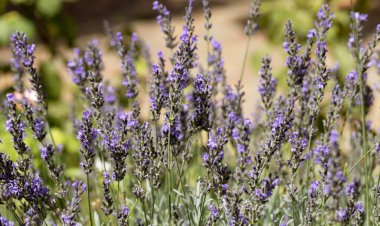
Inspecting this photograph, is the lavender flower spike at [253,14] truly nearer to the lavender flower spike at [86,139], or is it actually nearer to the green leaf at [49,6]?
the lavender flower spike at [86,139]

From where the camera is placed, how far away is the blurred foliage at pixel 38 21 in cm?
551

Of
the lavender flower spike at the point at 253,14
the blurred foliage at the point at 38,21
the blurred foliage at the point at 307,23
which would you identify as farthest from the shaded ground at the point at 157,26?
the lavender flower spike at the point at 253,14

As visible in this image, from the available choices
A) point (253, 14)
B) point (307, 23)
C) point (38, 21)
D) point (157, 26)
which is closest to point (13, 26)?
point (38, 21)

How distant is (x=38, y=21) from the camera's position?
607cm

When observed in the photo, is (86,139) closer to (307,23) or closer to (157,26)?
(307,23)

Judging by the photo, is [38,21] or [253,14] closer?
[253,14]

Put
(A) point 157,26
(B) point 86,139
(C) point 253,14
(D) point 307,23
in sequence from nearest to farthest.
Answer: (B) point 86,139, (C) point 253,14, (D) point 307,23, (A) point 157,26

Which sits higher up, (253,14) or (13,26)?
(13,26)

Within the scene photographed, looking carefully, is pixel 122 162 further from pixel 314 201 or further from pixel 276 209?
pixel 276 209

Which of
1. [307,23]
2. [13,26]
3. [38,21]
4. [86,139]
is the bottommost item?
[86,139]

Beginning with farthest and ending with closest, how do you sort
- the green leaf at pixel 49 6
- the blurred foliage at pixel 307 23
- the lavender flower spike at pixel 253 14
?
the green leaf at pixel 49 6 < the blurred foliage at pixel 307 23 < the lavender flower spike at pixel 253 14

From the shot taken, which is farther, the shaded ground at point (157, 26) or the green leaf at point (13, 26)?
the shaded ground at point (157, 26)

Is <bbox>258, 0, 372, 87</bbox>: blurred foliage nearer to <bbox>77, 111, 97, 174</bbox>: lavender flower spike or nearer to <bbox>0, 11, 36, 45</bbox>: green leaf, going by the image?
<bbox>0, 11, 36, 45</bbox>: green leaf

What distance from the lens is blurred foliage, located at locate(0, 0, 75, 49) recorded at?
5.51 m
